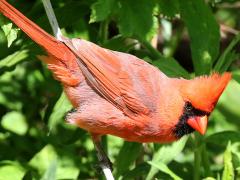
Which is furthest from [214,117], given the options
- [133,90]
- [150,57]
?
[133,90]

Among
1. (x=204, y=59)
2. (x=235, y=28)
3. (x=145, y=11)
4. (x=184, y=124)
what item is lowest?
(x=235, y=28)

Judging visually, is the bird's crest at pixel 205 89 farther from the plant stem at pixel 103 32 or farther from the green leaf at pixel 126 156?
the plant stem at pixel 103 32

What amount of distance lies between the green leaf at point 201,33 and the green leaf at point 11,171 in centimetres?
105

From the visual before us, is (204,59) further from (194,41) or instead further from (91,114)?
(91,114)

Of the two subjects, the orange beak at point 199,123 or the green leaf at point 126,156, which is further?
the green leaf at point 126,156

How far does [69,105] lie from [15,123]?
0.68m

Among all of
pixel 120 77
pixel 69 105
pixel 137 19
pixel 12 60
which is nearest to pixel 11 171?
pixel 69 105

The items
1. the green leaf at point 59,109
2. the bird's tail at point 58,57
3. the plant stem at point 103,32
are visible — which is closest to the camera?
the bird's tail at point 58,57

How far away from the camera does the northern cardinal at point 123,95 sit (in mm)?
3568

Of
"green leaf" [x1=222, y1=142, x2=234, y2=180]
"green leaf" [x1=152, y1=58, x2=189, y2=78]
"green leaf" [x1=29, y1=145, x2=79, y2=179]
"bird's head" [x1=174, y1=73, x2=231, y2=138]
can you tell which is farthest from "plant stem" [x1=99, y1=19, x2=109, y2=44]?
"green leaf" [x1=222, y1=142, x2=234, y2=180]

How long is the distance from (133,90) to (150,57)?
46cm

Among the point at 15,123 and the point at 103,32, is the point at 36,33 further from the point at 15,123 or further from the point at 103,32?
the point at 15,123

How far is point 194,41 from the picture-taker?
148 inches

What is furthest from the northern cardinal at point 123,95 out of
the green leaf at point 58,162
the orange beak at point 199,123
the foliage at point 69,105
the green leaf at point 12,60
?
the green leaf at point 58,162
